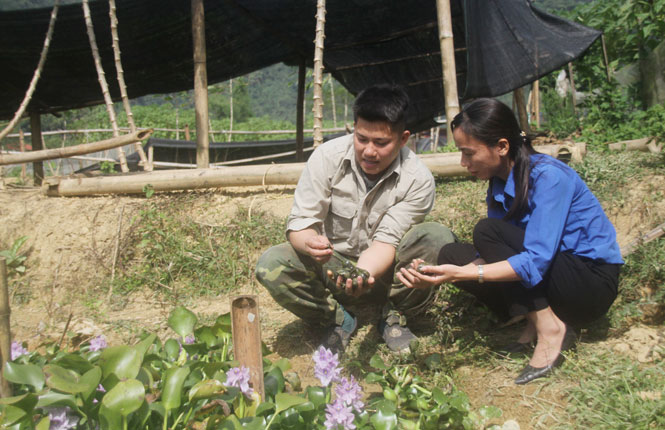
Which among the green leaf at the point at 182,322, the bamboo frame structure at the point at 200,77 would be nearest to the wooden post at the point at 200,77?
the bamboo frame structure at the point at 200,77

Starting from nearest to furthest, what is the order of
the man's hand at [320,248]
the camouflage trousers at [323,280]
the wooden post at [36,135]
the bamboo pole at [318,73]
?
the man's hand at [320,248]
the camouflage trousers at [323,280]
the bamboo pole at [318,73]
the wooden post at [36,135]

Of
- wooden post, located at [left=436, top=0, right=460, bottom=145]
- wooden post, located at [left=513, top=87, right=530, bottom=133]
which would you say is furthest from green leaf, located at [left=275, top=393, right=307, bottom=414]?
wooden post, located at [left=513, top=87, right=530, bottom=133]

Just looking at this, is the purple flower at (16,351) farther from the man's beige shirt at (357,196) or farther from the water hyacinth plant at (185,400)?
the man's beige shirt at (357,196)

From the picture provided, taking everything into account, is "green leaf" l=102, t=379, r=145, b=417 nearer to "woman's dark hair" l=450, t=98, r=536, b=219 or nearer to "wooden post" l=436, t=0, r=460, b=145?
"woman's dark hair" l=450, t=98, r=536, b=219

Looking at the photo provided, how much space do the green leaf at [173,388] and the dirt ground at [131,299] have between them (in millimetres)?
998

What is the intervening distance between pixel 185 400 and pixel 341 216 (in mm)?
1351

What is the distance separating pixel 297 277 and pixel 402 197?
2.15ft

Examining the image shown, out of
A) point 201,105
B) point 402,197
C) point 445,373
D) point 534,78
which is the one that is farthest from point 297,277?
point 534,78

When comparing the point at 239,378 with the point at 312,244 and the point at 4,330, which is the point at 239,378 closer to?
the point at 4,330

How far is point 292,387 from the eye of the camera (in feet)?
6.29

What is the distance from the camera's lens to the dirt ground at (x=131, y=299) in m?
2.24

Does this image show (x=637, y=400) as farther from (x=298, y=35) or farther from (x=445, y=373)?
(x=298, y=35)

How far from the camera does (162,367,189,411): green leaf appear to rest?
148 centimetres

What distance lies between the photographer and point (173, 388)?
4.88 feet
